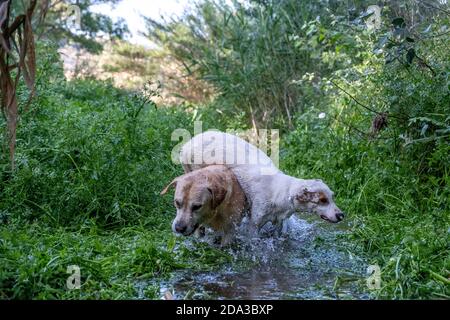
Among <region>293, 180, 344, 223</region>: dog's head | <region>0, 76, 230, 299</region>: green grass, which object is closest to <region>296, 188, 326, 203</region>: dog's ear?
<region>293, 180, 344, 223</region>: dog's head

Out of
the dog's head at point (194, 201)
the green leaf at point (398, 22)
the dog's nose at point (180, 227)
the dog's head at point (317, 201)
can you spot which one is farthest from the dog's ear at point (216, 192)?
the green leaf at point (398, 22)

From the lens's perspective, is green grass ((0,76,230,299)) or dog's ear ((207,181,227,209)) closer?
green grass ((0,76,230,299))

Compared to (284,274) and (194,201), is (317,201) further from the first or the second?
(194,201)

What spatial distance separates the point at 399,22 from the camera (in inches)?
219

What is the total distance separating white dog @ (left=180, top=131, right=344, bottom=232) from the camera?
518cm

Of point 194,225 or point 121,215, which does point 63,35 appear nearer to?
point 121,215

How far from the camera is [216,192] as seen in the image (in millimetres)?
5094

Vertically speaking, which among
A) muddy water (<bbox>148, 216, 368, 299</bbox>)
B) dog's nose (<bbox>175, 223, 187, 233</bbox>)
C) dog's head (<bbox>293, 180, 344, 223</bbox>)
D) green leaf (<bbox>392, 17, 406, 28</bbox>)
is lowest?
muddy water (<bbox>148, 216, 368, 299</bbox>)

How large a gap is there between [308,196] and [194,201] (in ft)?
3.12

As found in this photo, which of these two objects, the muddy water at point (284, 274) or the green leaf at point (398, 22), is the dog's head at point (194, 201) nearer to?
the muddy water at point (284, 274)

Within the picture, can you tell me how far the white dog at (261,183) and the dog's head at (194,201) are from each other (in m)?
0.40

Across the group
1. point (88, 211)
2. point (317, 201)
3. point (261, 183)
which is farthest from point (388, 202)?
point (88, 211)

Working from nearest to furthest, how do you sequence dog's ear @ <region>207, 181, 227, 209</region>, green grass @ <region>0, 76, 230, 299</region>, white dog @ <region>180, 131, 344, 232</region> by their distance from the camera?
green grass @ <region>0, 76, 230, 299</region> < dog's ear @ <region>207, 181, 227, 209</region> < white dog @ <region>180, 131, 344, 232</region>

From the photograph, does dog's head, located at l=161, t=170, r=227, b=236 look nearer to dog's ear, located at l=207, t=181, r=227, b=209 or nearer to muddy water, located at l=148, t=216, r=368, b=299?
dog's ear, located at l=207, t=181, r=227, b=209
